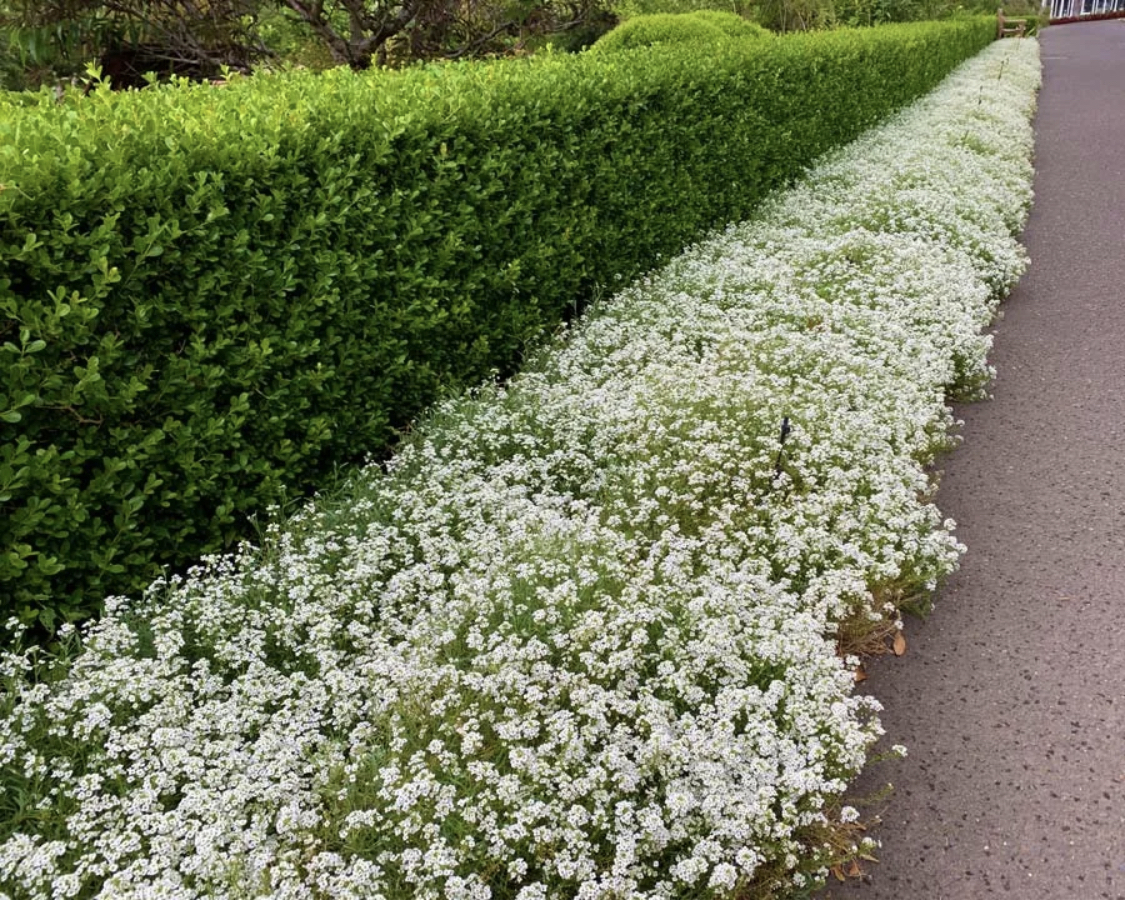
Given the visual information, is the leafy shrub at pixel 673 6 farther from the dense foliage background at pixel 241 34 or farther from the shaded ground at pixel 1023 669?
the shaded ground at pixel 1023 669

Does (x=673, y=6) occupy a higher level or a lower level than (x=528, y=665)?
higher

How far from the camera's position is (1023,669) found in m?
3.77

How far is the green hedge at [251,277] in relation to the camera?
11.0 ft

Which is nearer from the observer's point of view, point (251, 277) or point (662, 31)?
point (251, 277)

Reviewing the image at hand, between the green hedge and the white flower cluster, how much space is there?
0.37 metres

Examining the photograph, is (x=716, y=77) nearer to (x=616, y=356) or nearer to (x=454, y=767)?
(x=616, y=356)

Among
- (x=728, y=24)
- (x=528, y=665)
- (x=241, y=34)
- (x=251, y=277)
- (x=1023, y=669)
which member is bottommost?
(x=1023, y=669)

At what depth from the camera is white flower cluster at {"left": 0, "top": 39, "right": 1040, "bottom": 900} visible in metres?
2.53

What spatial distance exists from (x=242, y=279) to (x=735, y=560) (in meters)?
2.64

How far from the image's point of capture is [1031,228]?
34.5 ft

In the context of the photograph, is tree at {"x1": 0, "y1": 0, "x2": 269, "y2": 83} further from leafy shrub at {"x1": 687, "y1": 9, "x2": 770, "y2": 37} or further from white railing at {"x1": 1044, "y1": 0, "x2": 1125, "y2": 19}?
white railing at {"x1": 1044, "y1": 0, "x2": 1125, "y2": 19}

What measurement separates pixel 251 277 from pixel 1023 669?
3932mm

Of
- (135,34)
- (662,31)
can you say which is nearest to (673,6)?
(662,31)

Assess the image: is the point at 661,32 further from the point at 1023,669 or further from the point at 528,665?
the point at 528,665
